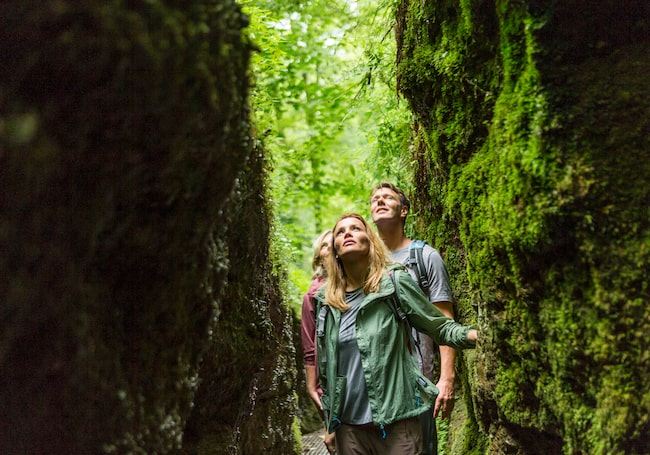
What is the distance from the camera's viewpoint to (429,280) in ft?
17.3

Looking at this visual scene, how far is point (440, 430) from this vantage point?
6.61 metres

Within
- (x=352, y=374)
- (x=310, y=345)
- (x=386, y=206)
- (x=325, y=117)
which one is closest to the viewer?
(x=352, y=374)

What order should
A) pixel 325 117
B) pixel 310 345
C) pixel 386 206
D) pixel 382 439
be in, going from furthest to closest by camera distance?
pixel 325 117 → pixel 386 206 → pixel 310 345 → pixel 382 439

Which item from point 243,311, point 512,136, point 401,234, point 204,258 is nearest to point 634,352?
point 512,136

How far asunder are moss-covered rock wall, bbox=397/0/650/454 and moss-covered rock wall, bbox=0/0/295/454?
158 centimetres

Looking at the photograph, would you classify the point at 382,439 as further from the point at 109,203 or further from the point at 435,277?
the point at 109,203

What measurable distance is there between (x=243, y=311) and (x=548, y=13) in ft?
9.52

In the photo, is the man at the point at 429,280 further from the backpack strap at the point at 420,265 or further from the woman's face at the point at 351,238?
the woman's face at the point at 351,238

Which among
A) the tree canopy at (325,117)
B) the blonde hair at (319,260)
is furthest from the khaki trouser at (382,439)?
the tree canopy at (325,117)

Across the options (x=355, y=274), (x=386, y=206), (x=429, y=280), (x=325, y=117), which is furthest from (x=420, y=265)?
(x=325, y=117)

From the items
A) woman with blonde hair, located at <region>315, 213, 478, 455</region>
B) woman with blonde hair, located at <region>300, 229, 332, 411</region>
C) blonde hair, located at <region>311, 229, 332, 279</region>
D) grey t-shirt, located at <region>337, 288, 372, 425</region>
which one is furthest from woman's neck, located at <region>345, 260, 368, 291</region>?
blonde hair, located at <region>311, 229, 332, 279</region>

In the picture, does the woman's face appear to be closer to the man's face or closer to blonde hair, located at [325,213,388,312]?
blonde hair, located at [325,213,388,312]

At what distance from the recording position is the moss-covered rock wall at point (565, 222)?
2.61 metres

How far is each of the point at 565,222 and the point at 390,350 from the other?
174cm
